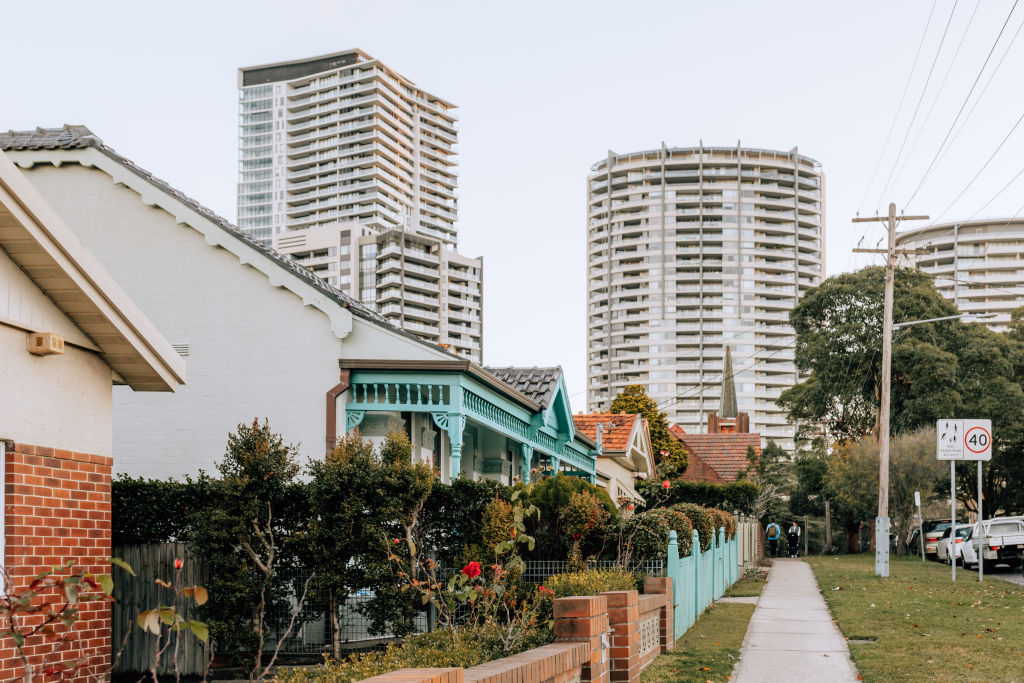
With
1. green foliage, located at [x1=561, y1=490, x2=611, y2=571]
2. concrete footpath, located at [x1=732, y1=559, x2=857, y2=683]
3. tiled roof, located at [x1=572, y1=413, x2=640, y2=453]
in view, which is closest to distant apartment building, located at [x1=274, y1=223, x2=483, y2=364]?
tiled roof, located at [x1=572, y1=413, x2=640, y2=453]

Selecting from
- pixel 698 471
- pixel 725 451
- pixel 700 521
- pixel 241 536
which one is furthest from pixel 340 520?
pixel 725 451

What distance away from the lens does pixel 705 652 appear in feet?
43.7

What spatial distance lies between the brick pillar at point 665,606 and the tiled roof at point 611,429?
18.8 m

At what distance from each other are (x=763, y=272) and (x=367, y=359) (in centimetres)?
17205

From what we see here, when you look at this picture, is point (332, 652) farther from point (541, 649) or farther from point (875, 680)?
point (875, 680)

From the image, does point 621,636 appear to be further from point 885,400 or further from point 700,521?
point 885,400

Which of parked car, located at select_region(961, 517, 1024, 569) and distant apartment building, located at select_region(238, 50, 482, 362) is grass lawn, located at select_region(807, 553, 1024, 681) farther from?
distant apartment building, located at select_region(238, 50, 482, 362)

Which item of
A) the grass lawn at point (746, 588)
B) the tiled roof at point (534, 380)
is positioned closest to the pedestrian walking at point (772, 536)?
the grass lawn at point (746, 588)

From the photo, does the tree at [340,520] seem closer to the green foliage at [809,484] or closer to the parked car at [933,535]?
the parked car at [933,535]

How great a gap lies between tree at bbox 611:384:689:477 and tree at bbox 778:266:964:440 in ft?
36.1

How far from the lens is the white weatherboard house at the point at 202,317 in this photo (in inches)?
659

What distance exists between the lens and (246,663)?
1127 centimetres

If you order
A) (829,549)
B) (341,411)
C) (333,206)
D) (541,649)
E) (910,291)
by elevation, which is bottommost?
(829,549)

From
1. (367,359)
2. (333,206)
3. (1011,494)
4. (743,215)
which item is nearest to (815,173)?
(743,215)
